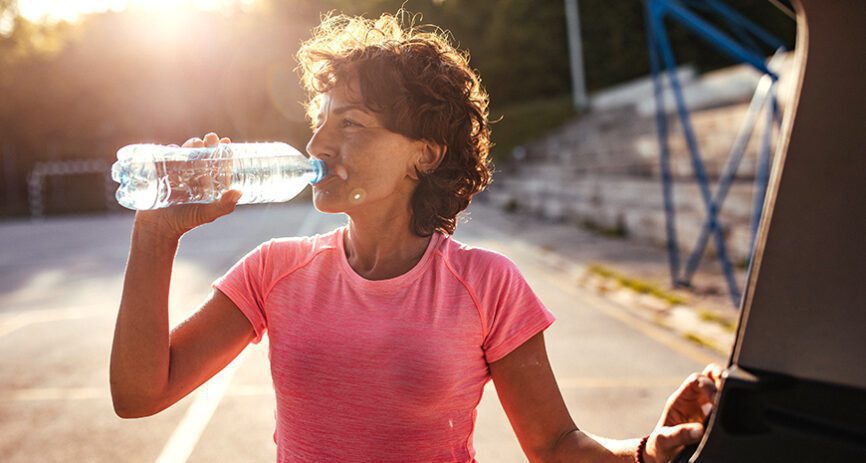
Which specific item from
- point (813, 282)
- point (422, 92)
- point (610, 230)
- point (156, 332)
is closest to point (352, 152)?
point (422, 92)

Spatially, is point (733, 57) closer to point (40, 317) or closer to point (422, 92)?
point (422, 92)

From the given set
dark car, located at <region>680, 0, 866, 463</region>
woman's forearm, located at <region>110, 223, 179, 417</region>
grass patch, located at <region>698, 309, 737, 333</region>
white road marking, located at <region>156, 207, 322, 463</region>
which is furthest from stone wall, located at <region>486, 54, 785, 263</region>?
dark car, located at <region>680, 0, 866, 463</region>

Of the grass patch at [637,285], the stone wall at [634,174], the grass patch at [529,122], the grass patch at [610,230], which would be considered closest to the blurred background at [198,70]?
the grass patch at [529,122]

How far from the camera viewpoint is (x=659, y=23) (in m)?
7.74

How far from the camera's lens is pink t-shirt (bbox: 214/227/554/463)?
1704 millimetres

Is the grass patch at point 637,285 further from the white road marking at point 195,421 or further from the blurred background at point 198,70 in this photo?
the blurred background at point 198,70

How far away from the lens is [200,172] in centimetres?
201

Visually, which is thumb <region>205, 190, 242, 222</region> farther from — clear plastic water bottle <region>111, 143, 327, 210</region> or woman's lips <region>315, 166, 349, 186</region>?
woman's lips <region>315, 166, 349, 186</region>

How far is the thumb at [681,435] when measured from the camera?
50.4 inches

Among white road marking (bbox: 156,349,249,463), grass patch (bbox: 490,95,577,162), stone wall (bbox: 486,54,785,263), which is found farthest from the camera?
grass patch (bbox: 490,95,577,162)

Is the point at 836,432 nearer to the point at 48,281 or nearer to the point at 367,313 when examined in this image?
the point at 367,313

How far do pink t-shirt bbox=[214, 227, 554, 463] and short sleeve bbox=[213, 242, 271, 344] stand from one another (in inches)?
1.8

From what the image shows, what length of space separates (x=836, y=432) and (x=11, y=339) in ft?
25.2

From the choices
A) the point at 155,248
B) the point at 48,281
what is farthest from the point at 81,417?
the point at 48,281
